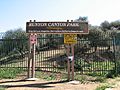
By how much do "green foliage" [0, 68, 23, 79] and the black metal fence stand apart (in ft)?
1.68

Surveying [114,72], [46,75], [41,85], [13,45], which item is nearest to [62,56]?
[13,45]

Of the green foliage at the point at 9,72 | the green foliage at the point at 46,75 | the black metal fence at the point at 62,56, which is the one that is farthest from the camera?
the black metal fence at the point at 62,56

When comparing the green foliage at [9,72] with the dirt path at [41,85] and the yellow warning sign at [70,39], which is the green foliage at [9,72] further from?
the yellow warning sign at [70,39]

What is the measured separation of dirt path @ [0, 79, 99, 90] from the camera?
1318 cm

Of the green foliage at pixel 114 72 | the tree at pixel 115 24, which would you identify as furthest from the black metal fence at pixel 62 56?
the tree at pixel 115 24

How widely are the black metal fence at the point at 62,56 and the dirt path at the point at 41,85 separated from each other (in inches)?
108

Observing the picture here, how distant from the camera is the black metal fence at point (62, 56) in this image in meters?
17.7

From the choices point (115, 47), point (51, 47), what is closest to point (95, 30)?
point (51, 47)

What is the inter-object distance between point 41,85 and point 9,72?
3669 mm

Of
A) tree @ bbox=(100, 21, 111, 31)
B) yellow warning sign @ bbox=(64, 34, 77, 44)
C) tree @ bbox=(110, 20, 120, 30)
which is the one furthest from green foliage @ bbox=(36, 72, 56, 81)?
tree @ bbox=(110, 20, 120, 30)

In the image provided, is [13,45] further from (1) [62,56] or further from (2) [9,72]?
(2) [9,72]

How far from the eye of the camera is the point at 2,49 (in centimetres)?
2006

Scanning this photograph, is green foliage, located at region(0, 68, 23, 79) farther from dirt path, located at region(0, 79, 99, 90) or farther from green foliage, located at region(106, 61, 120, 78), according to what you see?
green foliage, located at region(106, 61, 120, 78)

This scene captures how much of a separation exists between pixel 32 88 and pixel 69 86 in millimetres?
1527
